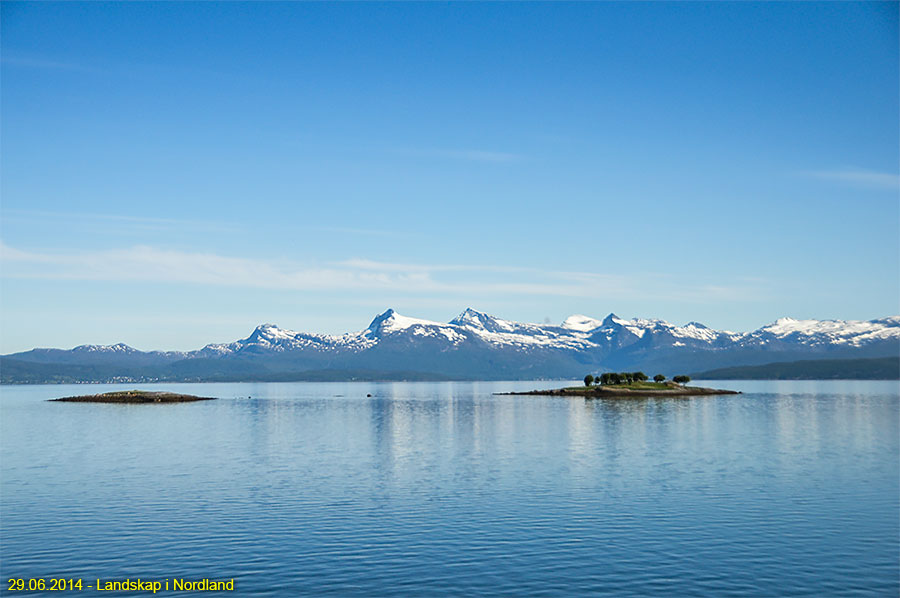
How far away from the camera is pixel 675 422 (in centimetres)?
14388

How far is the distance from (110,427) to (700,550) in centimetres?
12702

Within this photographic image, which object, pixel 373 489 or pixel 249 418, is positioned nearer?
pixel 373 489

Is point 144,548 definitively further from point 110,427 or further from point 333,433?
point 110,427

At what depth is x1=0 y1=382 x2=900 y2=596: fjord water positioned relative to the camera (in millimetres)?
38750

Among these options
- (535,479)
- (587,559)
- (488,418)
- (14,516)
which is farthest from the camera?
(488,418)

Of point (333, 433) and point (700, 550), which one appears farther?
point (333, 433)

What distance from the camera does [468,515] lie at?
53.1 m

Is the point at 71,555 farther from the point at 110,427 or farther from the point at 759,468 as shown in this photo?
the point at 110,427

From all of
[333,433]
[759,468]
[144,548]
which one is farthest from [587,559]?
[333,433]

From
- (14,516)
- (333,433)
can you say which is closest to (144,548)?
(14,516)

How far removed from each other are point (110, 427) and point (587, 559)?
124576mm

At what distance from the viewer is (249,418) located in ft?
564

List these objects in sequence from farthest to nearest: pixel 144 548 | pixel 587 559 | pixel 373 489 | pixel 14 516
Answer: pixel 373 489 < pixel 14 516 < pixel 144 548 < pixel 587 559

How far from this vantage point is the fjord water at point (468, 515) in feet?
127
